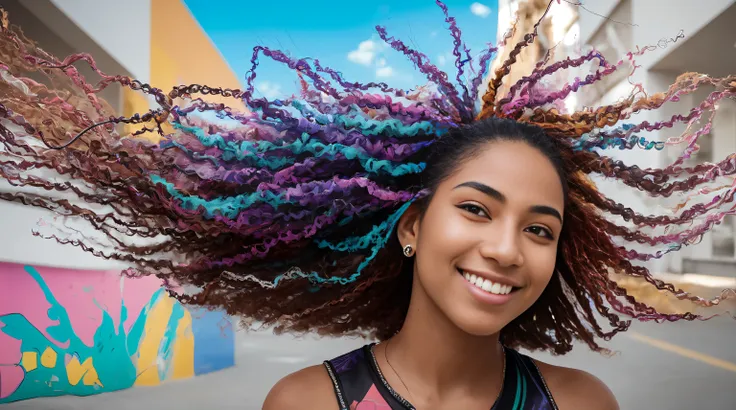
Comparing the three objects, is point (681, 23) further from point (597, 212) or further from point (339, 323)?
point (339, 323)

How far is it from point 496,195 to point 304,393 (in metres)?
0.60

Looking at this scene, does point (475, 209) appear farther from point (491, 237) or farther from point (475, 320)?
point (475, 320)

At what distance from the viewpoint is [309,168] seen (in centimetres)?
128

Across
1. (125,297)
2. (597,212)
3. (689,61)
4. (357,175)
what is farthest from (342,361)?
(689,61)

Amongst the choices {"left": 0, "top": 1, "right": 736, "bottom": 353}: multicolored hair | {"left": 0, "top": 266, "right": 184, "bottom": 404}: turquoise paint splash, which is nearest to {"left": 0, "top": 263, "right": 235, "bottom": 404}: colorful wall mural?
{"left": 0, "top": 266, "right": 184, "bottom": 404}: turquoise paint splash

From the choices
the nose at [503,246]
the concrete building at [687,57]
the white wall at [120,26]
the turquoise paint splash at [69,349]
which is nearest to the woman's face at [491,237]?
the nose at [503,246]

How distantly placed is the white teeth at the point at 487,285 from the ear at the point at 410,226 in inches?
6.9

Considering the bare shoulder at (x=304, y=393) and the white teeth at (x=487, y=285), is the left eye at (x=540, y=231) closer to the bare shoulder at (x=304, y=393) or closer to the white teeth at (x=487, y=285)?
the white teeth at (x=487, y=285)

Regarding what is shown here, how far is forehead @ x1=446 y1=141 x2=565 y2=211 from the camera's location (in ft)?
3.71

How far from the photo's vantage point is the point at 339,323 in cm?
154

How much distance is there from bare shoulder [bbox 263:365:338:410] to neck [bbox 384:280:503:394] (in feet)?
0.55

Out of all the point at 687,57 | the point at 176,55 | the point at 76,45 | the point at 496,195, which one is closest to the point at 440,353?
the point at 496,195

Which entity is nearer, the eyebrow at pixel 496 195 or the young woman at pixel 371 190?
the eyebrow at pixel 496 195

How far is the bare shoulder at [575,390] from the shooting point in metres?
1.29
